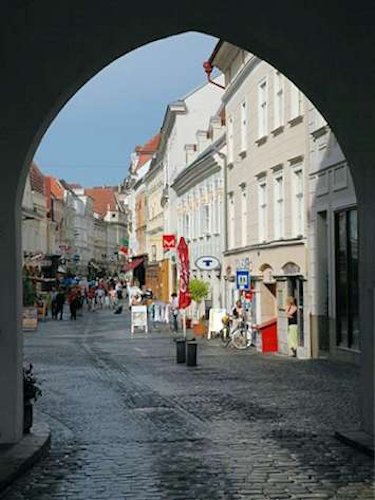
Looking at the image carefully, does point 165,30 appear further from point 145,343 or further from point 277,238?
point 145,343

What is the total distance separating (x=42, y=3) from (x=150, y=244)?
6510cm

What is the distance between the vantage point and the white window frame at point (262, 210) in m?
29.2

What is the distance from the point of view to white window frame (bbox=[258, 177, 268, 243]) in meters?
29.2

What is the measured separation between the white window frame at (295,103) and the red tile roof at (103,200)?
151247mm

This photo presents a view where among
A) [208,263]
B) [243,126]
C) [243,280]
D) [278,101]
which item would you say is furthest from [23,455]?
[243,126]

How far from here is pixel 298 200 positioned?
25.5 m

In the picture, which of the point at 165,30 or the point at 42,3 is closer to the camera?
the point at 42,3

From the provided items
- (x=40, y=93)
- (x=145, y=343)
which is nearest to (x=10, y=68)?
(x=40, y=93)

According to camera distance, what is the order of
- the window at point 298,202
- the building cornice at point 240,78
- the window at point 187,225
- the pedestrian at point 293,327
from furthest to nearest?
the window at point 187,225 → the building cornice at point 240,78 → the window at point 298,202 → the pedestrian at point 293,327

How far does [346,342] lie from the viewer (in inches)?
863

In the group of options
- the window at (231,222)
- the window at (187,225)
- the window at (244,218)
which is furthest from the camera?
the window at (187,225)

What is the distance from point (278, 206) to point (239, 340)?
4373 mm

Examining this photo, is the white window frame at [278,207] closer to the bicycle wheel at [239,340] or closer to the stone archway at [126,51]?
the bicycle wheel at [239,340]

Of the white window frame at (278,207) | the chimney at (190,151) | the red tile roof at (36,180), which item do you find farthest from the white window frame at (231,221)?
the red tile roof at (36,180)
